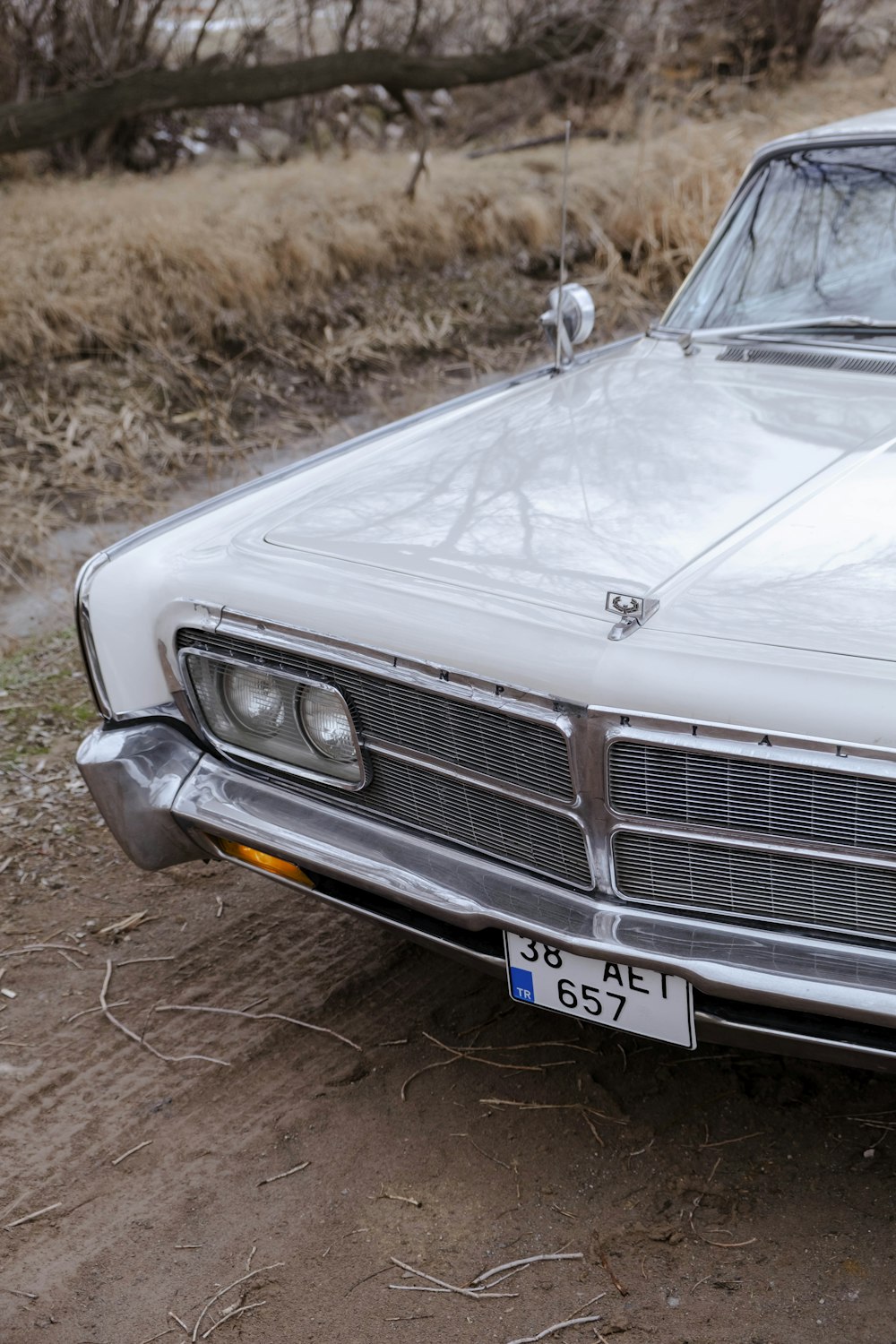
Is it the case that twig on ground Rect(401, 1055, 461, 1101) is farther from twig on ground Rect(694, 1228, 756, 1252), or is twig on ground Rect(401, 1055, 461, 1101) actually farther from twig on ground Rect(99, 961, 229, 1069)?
twig on ground Rect(694, 1228, 756, 1252)

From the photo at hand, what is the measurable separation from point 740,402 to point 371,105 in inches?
383

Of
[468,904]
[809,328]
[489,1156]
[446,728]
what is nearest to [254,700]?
[446,728]

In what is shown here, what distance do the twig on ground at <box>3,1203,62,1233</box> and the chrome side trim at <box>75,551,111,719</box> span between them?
94 cm

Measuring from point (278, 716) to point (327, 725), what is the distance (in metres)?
0.13

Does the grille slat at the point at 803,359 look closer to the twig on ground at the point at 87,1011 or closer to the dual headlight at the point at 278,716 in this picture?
the dual headlight at the point at 278,716

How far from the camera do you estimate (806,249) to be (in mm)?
3205

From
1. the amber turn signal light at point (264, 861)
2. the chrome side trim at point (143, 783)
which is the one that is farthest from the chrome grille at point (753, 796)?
the chrome side trim at point (143, 783)

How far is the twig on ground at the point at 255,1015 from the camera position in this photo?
8.91 feet

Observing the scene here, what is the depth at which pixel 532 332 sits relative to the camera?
807cm

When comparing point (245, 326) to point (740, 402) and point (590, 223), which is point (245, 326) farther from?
point (740, 402)

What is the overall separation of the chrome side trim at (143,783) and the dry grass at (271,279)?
3228 mm

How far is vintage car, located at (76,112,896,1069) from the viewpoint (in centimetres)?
184

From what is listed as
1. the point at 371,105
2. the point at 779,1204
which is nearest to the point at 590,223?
the point at 371,105

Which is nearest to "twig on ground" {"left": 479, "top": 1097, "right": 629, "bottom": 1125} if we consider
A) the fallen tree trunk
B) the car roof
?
the car roof
